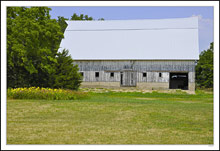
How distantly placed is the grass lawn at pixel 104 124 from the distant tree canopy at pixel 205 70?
20.8 metres

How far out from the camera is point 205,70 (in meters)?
34.7

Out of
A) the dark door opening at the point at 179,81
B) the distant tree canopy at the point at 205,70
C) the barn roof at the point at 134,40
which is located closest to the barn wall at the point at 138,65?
the barn roof at the point at 134,40

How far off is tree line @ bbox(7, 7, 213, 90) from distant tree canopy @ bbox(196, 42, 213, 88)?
17.3 meters

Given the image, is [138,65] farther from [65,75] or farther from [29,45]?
[29,45]

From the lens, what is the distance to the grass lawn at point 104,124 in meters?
8.33

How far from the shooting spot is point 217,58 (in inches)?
278

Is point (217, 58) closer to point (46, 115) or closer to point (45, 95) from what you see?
point (46, 115)

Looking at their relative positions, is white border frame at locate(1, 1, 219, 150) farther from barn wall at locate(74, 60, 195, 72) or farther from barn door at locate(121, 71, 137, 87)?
barn door at locate(121, 71, 137, 87)

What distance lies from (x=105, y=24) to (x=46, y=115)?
998 inches

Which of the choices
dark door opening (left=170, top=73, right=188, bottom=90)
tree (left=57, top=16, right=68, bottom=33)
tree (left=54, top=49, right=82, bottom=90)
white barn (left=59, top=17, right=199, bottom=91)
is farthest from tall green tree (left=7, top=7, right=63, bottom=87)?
tree (left=57, top=16, right=68, bottom=33)

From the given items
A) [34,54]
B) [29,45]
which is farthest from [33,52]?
[29,45]

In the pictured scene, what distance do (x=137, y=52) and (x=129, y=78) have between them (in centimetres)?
308

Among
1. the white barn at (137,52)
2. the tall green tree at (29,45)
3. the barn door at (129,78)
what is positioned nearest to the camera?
the tall green tree at (29,45)

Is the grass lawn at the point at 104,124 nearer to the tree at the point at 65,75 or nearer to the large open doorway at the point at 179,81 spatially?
the tree at the point at 65,75
